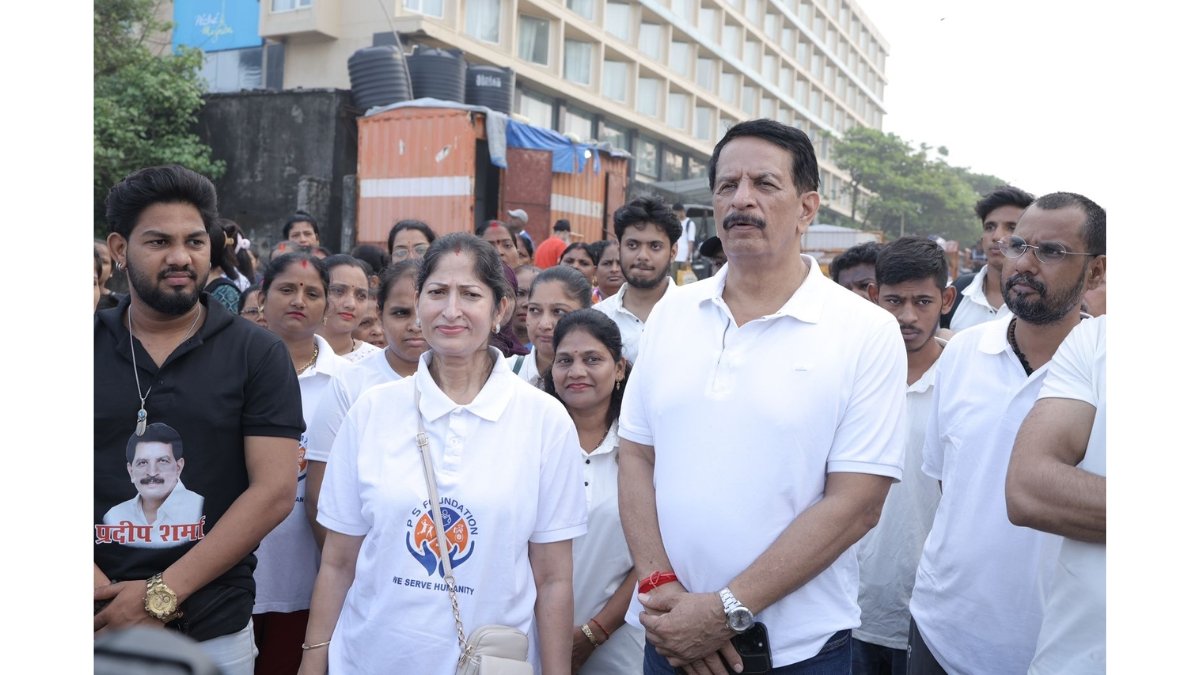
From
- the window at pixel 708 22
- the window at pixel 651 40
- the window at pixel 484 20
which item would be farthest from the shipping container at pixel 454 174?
the window at pixel 708 22

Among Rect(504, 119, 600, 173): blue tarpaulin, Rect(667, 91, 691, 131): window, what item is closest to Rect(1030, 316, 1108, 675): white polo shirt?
Rect(504, 119, 600, 173): blue tarpaulin

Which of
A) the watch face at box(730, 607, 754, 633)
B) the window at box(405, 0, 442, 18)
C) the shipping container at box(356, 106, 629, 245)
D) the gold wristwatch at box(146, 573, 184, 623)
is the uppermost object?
the window at box(405, 0, 442, 18)

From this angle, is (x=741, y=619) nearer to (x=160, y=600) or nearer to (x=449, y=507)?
(x=449, y=507)

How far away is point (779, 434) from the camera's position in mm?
2055

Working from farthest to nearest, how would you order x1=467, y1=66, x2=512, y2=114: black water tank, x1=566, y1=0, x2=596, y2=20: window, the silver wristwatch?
x1=566, y1=0, x2=596, y2=20: window, x1=467, y1=66, x2=512, y2=114: black water tank, the silver wristwatch

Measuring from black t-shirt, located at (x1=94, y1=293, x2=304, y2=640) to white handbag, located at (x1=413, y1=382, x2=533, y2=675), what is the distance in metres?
0.49

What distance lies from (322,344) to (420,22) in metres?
16.3

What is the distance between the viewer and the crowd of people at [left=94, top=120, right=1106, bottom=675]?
2066 millimetres

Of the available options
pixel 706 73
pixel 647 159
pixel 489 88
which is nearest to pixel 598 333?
pixel 489 88

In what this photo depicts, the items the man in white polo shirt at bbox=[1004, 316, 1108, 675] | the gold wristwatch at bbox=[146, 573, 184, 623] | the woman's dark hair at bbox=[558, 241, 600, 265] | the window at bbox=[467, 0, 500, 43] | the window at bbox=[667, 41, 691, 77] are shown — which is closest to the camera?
the man in white polo shirt at bbox=[1004, 316, 1108, 675]

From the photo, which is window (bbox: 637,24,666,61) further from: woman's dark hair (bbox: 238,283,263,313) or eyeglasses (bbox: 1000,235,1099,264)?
eyeglasses (bbox: 1000,235,1099,264)

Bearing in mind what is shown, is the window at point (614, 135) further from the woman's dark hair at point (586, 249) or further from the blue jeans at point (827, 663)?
the blue jeans at point (827, 663)

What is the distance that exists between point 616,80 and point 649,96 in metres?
2.59

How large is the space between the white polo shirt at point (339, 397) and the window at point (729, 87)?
1305 inches
